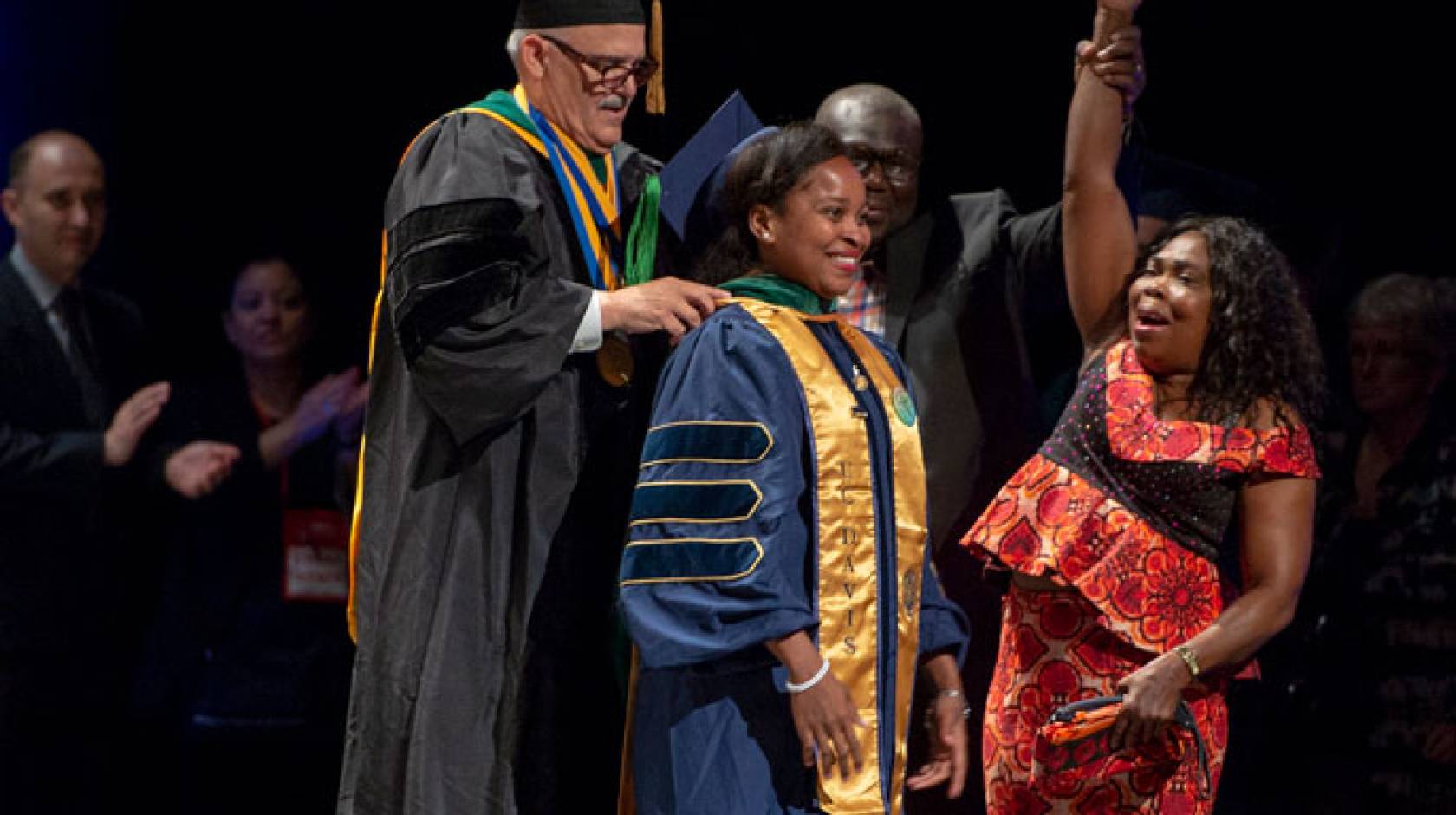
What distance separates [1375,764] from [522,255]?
2.42 m

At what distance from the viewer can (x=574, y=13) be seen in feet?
10.1

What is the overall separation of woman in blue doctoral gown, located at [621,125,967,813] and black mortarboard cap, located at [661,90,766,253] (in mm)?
243

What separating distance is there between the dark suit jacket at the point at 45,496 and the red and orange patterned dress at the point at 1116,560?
2.55 meters

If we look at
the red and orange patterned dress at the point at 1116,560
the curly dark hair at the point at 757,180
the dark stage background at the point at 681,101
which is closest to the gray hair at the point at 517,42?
the curly dark hair at the point at 757,180

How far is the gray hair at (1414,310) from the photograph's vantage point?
4152 millimetres

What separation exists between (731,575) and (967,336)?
59.3 inches

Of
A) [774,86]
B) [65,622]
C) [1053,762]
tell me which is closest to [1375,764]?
[1053,762]

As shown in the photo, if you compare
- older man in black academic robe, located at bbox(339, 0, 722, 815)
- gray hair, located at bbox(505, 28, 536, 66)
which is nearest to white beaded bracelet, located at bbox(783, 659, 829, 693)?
older man in black academic robe, located at bbox(339, 0, 722, 815)

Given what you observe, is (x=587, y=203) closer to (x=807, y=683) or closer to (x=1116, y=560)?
(x=807, y=683)

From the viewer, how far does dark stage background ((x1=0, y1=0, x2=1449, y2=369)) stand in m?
4.70

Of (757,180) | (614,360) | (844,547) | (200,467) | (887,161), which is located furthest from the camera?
(200,467)

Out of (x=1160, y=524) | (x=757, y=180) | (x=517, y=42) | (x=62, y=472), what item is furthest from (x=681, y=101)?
(x=1160, y=524)

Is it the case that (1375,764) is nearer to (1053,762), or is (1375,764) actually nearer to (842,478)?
(1053,762)

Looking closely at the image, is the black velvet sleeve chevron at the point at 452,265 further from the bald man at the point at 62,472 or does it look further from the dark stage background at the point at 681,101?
the dark stage background at the point at 681,101
